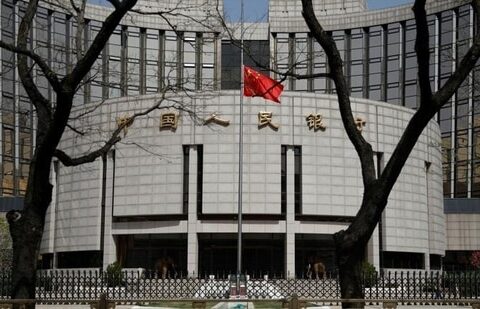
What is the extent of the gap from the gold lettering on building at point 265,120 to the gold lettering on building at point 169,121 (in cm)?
488

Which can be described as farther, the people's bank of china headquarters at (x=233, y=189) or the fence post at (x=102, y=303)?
the people's bank of china headquarters at (x=233, y=189)

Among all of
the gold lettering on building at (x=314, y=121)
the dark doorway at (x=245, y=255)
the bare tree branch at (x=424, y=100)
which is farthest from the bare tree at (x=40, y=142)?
the dark doorway at (x=245, y=255)

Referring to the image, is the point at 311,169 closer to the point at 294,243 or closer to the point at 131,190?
the point at 294,243

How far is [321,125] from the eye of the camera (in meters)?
47.8

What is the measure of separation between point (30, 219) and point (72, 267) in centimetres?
3759

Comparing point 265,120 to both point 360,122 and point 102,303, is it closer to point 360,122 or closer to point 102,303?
point 360,122

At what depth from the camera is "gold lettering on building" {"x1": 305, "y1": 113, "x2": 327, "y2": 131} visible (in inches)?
1882

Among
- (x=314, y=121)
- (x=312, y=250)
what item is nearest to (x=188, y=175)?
(x=314, y=121)

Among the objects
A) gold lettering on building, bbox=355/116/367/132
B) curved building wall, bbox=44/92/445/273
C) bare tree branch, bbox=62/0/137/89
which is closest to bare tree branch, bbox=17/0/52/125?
bare tree branch, bbox=62/0/137/89

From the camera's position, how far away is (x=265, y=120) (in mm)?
47094

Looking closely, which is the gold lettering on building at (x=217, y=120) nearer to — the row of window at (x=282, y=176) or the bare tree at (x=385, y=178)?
the row of window at (x=282, y=176)

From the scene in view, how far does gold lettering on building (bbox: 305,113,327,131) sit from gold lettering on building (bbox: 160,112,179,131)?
7.80 meters

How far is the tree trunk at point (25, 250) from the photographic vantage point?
14.9 metres

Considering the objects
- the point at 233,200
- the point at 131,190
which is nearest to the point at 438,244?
the point at 233,200
